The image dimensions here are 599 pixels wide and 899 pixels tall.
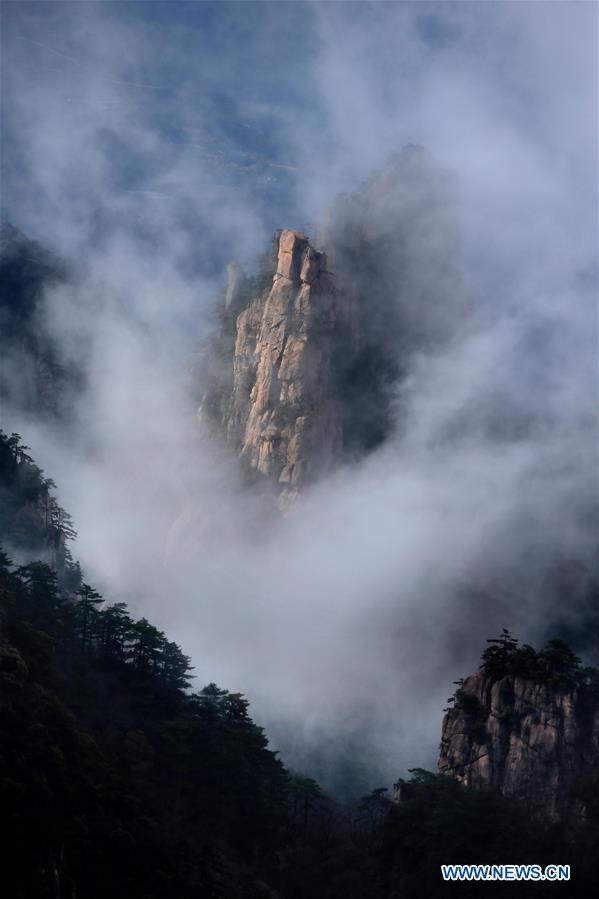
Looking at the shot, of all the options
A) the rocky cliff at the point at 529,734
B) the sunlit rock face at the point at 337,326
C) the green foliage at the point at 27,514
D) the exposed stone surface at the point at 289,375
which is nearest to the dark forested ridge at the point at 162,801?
the green foliage at the point at 27,514

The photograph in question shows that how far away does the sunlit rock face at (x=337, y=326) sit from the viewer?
117 m

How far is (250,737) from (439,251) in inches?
3722

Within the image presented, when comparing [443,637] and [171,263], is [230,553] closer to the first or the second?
[443,637]

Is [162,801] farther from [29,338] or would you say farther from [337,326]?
[29,338]

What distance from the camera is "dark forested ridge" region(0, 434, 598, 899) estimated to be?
42156mm

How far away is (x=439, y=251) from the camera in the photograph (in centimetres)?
14262

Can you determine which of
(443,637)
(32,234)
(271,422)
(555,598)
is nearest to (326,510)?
(271,422)

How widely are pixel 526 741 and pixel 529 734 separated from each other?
0.50 metres

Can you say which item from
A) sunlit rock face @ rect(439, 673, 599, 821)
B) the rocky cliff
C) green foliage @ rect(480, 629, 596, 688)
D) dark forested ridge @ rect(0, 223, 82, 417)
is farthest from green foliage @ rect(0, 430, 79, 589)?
dark forested ridge @ rect(0, 223, 82, 417)

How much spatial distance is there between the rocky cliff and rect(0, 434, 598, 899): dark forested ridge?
1.60 m

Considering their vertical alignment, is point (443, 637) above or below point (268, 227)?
below

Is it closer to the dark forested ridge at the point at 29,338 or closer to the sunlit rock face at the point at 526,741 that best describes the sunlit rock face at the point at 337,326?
the dark forested ridge at the point at 29,338

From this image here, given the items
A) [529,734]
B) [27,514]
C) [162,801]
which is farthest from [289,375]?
Result: [162,801]

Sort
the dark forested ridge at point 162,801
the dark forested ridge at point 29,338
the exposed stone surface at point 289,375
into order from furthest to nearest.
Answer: the dark forested ridge at point 29,338, the exposed stone surface at point 289,375, the dark forested ridge at point 162,801
